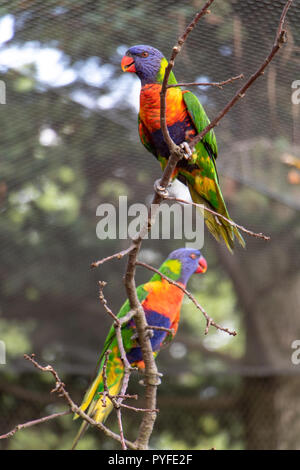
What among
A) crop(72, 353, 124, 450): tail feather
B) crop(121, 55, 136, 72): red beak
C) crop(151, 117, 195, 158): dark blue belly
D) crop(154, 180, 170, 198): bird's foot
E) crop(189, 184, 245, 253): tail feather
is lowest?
crop(72, 353, 124, 450): tail feather

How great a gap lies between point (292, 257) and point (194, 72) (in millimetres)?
1196

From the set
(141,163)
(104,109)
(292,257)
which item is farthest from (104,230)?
(292,257)

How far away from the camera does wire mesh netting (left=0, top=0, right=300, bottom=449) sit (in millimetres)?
1725

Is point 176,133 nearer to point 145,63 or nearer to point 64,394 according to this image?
point 145,63

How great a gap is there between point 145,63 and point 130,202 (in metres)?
1.04

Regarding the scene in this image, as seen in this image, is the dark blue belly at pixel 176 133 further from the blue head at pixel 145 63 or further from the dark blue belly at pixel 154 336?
the dark blue belly at pixel 154 336

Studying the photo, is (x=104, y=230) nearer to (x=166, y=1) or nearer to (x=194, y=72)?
(x=194, y=72)

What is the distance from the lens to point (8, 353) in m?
2.61

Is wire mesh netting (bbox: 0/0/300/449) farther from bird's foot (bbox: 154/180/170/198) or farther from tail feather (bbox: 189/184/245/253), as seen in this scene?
bird's foot (bbox: 154/180/170/198)

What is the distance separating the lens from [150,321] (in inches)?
65.1

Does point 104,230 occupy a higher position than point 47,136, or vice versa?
point 47,136

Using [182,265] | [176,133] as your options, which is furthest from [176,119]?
[182,265]

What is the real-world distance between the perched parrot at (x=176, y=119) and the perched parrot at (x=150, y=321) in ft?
0.96

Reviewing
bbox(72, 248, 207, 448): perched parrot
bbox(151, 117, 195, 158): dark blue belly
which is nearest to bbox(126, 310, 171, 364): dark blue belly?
bbox(72, 248, 207, 448): perched parrot
